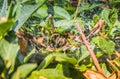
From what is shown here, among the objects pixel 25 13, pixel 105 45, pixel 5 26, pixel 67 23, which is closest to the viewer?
pixel 5 26

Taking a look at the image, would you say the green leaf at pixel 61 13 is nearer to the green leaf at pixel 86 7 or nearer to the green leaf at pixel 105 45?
the green leaf at pixel 86 7

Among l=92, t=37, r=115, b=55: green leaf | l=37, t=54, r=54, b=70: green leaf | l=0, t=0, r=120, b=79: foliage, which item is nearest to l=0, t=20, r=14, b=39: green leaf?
l=0, t=0, r=120, b=79: foliage

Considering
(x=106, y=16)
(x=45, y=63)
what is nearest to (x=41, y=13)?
(x=106, y=16)

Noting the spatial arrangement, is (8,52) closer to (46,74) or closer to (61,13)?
(46,74)

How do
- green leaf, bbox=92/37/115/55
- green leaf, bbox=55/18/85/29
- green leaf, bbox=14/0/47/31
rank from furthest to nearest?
1. green leaf, bbox=55/18/85/29
2. green leaf, bbox=92/37/115/55
3. green leaf, bbox=14/0/47/31

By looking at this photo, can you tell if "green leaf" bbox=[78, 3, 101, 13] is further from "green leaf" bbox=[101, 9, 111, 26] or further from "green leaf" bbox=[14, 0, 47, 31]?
"green leaf" bbox=[14, 0, 47, 31]

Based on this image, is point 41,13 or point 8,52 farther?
point 41,13

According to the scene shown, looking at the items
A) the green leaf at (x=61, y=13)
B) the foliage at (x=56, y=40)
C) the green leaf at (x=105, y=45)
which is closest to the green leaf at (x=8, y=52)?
the foliage at (x=56, y=40)

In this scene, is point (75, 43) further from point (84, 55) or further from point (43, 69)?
point (43, 69)
